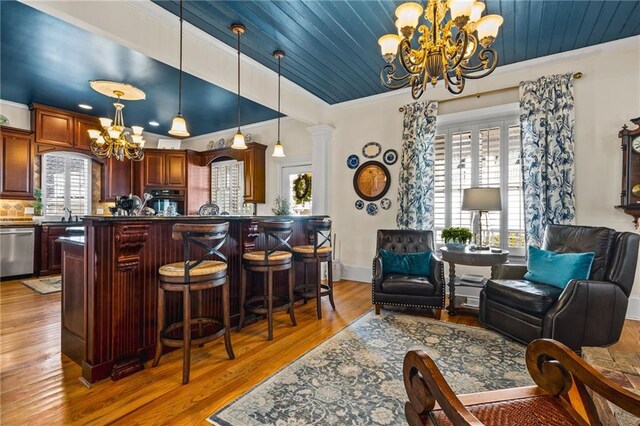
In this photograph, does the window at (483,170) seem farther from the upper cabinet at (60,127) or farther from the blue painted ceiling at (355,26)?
the upper cabinet at (60,127)

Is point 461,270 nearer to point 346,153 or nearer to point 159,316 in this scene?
point 346,153

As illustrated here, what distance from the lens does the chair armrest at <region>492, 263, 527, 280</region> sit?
119 inches

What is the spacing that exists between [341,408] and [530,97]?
3.94 meters

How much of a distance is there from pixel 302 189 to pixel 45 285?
430cm

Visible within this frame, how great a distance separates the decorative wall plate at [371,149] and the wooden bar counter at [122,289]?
3.08 m

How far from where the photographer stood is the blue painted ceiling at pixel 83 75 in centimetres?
303

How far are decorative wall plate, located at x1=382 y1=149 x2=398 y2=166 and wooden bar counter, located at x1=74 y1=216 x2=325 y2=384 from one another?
3.09 m

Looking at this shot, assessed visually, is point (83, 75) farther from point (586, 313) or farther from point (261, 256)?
point (586, 313)

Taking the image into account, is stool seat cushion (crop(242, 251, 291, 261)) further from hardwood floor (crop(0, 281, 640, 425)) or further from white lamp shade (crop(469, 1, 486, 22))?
white lamp shade (crop(469, 1, 486, 22))

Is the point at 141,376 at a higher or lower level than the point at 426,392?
lower

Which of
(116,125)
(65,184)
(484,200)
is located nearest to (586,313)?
(484,200)

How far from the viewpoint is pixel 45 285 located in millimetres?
4461

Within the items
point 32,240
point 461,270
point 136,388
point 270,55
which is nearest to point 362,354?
point 136,388

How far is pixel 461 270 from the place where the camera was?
4.17 meters
